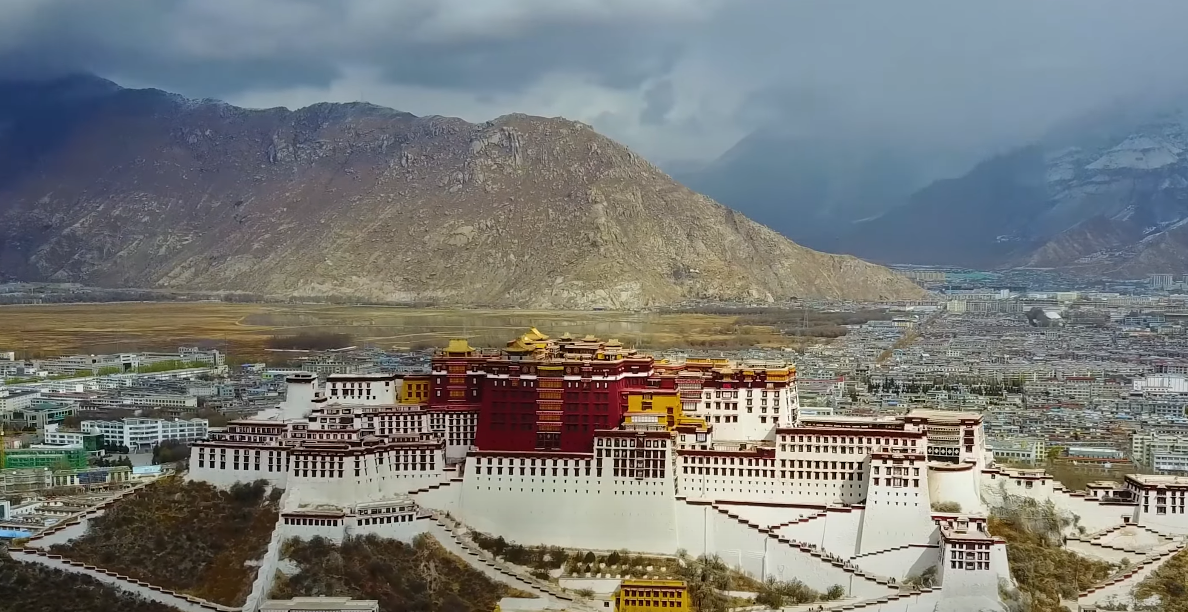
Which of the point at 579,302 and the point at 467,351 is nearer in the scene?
the point at 467,351

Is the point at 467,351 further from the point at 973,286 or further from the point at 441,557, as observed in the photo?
the point at 973,286

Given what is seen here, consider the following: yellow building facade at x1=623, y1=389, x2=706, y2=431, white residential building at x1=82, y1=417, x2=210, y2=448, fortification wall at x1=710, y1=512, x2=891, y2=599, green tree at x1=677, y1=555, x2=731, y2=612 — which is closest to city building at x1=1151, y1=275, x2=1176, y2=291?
white residential building at x1=82, y1=417, x2=210, y2=448

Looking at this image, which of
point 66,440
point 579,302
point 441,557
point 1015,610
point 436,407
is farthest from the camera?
point 579,302

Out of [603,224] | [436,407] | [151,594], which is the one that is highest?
[603,224]

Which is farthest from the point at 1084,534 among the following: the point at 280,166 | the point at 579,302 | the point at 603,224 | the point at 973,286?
the point at 280,166

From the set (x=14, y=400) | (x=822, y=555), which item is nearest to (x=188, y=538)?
(x=822, y=555)

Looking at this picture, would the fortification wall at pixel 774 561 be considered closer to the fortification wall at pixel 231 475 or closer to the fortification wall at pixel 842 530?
the fortification wall at pixel 842 530
